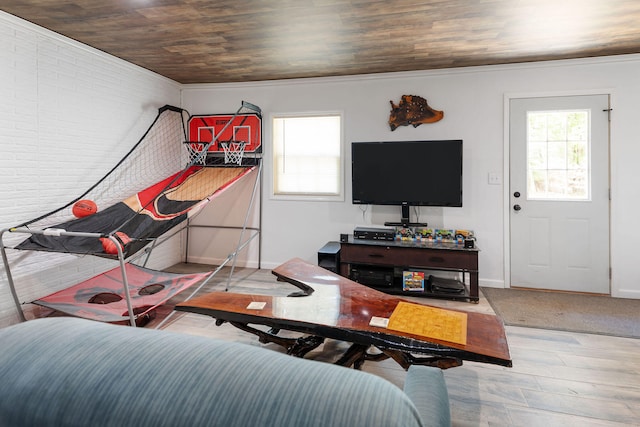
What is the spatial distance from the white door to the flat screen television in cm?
66

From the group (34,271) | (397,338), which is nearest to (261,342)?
(397,338)

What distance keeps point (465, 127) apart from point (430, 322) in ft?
9.32

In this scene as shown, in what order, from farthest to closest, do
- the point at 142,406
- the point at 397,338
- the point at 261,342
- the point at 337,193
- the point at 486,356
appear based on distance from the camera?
the point at 337,193
the point at 261,342
the point at 397,338
the point at 486,356
the point at 142,406

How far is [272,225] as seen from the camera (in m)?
4.66

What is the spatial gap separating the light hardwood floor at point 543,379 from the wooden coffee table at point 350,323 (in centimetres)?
29

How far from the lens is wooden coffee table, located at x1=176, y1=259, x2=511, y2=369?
158 cm

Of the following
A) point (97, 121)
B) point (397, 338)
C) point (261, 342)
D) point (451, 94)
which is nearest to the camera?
point (397, 338)

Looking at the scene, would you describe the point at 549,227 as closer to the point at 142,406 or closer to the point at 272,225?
the point at 272,225

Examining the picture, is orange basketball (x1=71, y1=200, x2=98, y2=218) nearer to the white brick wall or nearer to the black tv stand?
the white brick wall

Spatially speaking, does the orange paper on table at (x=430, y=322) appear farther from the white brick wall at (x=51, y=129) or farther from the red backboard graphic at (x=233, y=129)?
the red backboard graphic at (x=233, y=129)

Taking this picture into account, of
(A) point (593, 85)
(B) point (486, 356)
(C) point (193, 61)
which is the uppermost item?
(C) point (193, 61)

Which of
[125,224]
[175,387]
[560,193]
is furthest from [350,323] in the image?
[560,193]

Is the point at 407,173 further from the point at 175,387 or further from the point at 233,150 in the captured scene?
the point at 175,387

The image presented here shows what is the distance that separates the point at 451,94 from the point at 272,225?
254 cm
